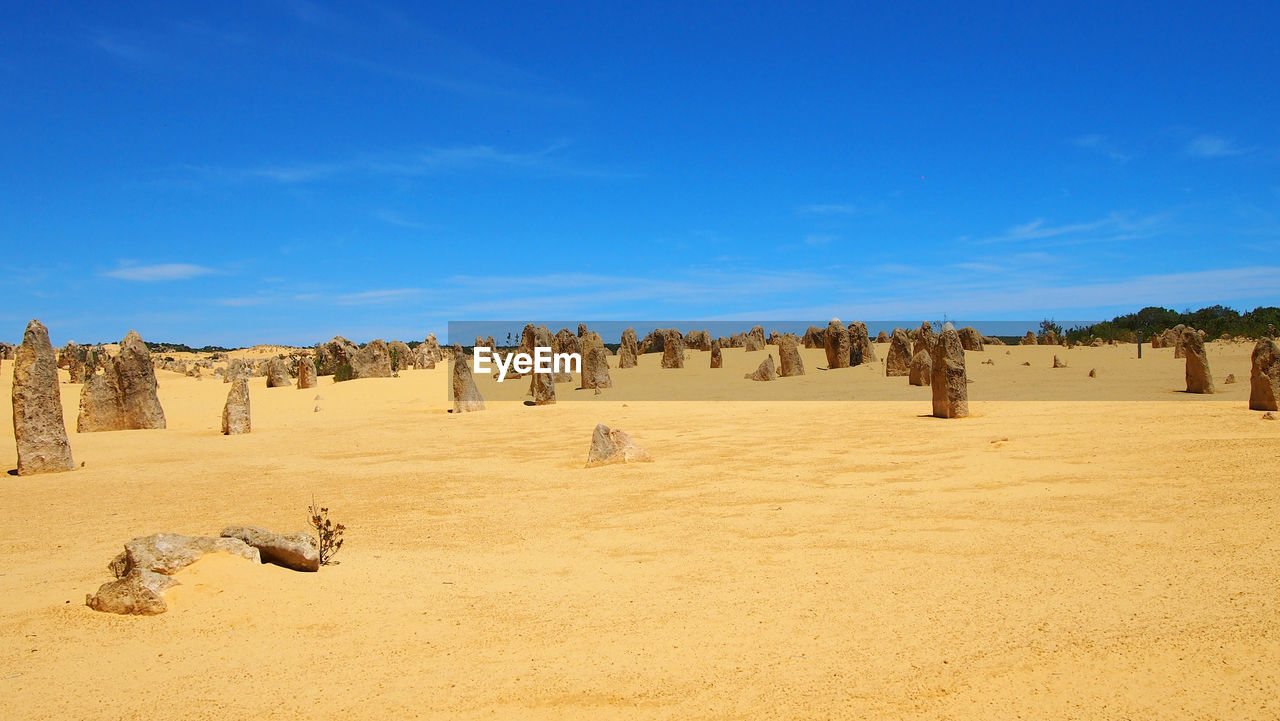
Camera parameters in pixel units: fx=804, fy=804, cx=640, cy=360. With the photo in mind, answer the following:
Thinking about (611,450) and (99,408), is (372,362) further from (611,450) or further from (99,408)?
(611,450)

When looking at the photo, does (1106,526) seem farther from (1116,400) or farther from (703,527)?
(1116,400)

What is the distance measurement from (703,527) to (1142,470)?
4351 mm

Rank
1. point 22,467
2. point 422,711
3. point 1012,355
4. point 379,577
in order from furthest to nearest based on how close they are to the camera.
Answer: point 1012,355, point 22,467, point 379,577, point 422,711

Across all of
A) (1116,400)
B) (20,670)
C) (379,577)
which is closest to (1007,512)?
(379,577)

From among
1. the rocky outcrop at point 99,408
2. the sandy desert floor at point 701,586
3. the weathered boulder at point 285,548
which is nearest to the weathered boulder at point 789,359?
the sandy desert floor at point 701,586

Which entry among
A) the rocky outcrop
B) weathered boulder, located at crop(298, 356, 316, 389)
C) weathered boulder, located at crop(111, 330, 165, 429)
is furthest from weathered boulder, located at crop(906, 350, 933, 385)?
weathered boulder, located at crop(298, 356, 316, 389)

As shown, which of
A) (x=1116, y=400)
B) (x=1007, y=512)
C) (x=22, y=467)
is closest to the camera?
(x=1007, y=512)

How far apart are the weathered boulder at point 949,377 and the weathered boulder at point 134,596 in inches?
428

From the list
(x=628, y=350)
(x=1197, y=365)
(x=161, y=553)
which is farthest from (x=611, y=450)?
(x=628, y=350)

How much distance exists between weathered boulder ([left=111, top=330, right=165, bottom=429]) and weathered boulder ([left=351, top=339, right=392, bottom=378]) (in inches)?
570

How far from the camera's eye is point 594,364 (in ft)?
76.8

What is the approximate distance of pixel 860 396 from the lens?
17.6m

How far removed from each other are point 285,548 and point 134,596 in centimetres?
82

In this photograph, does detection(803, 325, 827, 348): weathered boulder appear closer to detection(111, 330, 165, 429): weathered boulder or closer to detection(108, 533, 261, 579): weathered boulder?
detection(111, 330, 165, 429): weathered boulder
